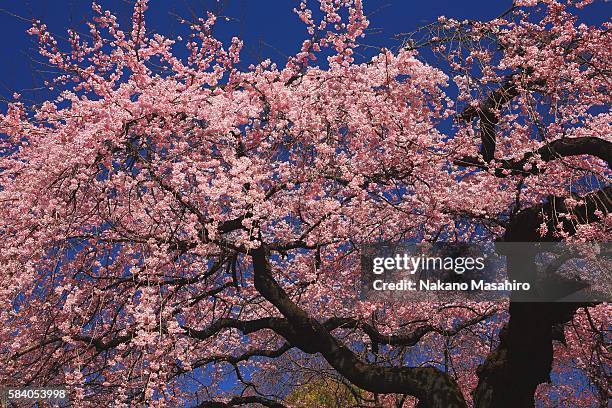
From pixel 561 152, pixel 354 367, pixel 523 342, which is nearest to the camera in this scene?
pixel 561 152

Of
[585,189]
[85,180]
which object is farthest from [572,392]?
[85,180]

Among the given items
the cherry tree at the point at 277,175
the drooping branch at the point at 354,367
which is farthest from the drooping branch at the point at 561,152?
the drooping branch at the point at 354,367

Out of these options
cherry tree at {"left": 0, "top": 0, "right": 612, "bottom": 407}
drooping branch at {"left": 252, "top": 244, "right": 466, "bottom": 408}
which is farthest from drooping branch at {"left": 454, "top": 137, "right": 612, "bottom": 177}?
drooping branch at {"left": 252, "top": 244, "right": 466, "bottom": 408}

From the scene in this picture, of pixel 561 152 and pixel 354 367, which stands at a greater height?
pixel 561 152

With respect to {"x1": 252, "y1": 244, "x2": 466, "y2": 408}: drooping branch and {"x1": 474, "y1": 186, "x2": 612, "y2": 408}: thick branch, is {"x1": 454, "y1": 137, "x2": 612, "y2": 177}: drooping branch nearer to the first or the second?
{"x1": 474, "y1": 186, "x2": 612, "y2": 408}: thick branch

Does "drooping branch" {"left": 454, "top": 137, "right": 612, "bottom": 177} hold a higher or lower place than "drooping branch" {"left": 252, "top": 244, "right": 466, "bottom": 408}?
higher

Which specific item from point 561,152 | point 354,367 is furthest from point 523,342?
point 561,152

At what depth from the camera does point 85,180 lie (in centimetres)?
612

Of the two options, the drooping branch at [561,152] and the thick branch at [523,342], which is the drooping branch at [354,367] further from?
the drooping branch at [561,152]

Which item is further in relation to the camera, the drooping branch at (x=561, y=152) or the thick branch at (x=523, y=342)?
the thick branch at (x=523, y=342)

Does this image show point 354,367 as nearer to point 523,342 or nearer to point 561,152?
point 523,342

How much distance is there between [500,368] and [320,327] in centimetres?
219

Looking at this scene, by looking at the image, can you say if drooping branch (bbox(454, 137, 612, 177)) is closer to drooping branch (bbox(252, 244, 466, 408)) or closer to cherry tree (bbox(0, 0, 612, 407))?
cherry tree (bbox(0, 0, 612, 407))

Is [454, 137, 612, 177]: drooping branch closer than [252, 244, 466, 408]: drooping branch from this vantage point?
Yes
